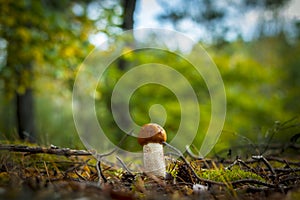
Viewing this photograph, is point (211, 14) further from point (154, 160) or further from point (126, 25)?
point (154, 160)

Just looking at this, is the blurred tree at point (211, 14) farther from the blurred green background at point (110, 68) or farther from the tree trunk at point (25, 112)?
the tree trunk at point (25, 112)

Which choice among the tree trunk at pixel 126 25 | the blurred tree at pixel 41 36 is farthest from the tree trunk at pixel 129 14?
the blurred tree at pixel 41 36

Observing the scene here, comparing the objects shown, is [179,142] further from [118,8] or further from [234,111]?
[118,8]

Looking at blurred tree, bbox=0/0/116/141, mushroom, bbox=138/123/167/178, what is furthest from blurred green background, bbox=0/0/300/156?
mushroom, bbox=138/123/167/178

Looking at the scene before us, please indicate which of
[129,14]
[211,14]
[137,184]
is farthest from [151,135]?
[211,14]

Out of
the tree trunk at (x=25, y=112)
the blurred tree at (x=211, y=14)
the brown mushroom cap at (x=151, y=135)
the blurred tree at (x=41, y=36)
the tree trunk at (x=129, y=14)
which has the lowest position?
the brown mushroom cap at (x=151, y=135)

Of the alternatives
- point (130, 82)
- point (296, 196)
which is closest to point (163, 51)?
point (130, 82)

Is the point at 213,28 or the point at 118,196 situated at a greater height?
the point at 213,28
